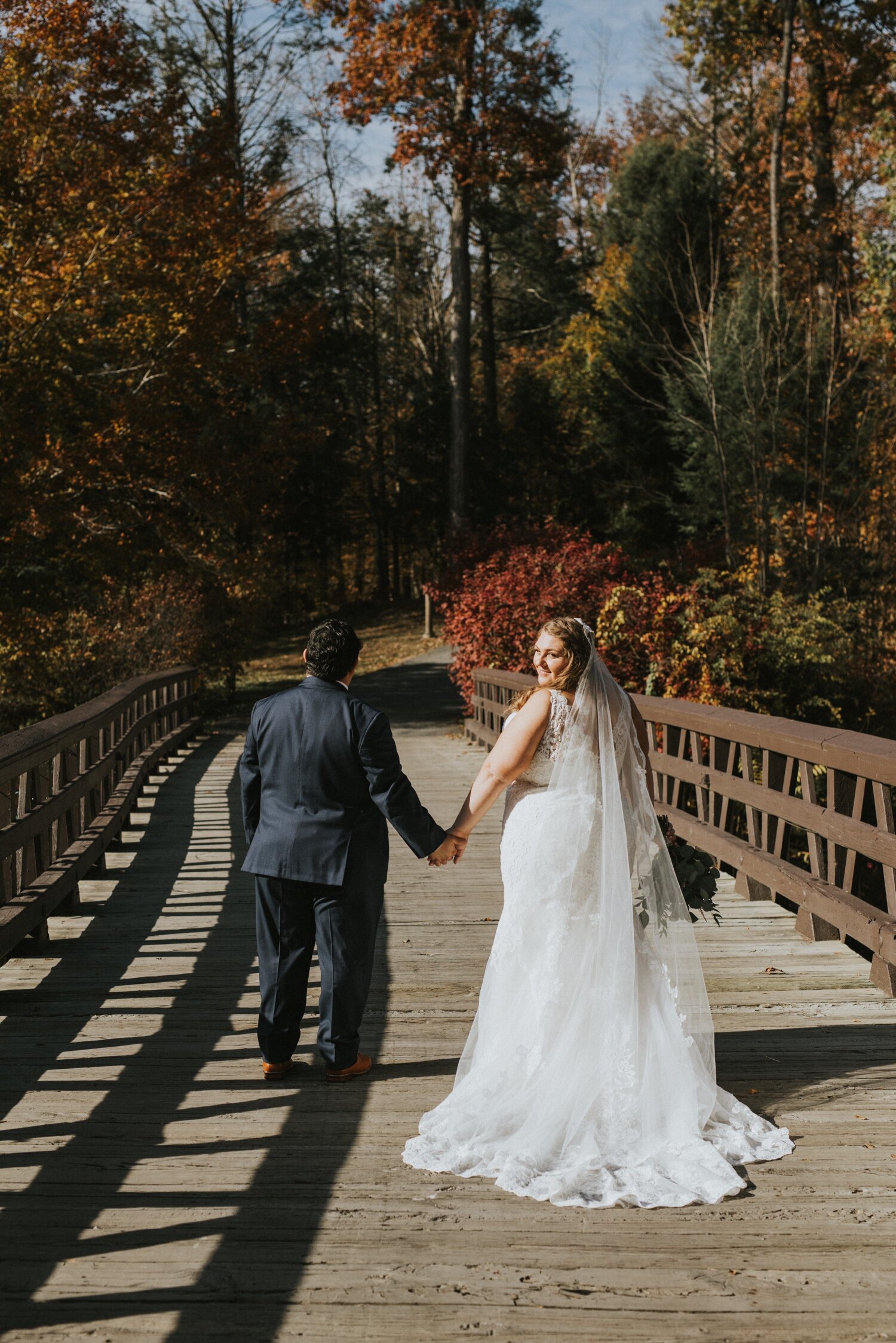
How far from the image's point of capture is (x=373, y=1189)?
11.3 ft

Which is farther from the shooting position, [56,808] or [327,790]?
[56,808]

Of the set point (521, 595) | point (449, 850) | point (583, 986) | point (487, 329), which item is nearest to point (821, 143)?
point (521, 595)

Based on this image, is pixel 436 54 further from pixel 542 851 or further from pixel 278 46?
pixel 542 851

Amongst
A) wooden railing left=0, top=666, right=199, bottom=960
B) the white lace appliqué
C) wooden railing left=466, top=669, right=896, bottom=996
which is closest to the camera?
the white lace appliqué

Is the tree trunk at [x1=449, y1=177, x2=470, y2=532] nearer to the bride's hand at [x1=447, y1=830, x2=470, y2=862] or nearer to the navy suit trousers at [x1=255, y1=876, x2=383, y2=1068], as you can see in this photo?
the bride's hand at [x1=447, y1=830, x2=470, y2=862]

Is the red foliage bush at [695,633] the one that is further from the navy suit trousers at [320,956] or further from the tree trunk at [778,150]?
the navy suit trousers at [320,956]

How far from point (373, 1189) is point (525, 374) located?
33.9m

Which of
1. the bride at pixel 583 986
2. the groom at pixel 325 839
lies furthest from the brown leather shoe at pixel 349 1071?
the bride at pixel 583 986

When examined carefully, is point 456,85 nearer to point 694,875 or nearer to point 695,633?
point 695,633

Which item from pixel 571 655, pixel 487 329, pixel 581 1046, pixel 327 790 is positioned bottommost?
pixel 581 1046

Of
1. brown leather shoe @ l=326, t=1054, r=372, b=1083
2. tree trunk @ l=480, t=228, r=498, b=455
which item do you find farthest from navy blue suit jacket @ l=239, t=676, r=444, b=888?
tree trunk @ l=480, t=228, r=498, b=455

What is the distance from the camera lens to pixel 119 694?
1038cm

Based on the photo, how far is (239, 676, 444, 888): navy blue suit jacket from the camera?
4195 mm

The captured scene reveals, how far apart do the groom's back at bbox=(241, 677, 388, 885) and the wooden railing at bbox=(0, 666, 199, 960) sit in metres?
1.75
